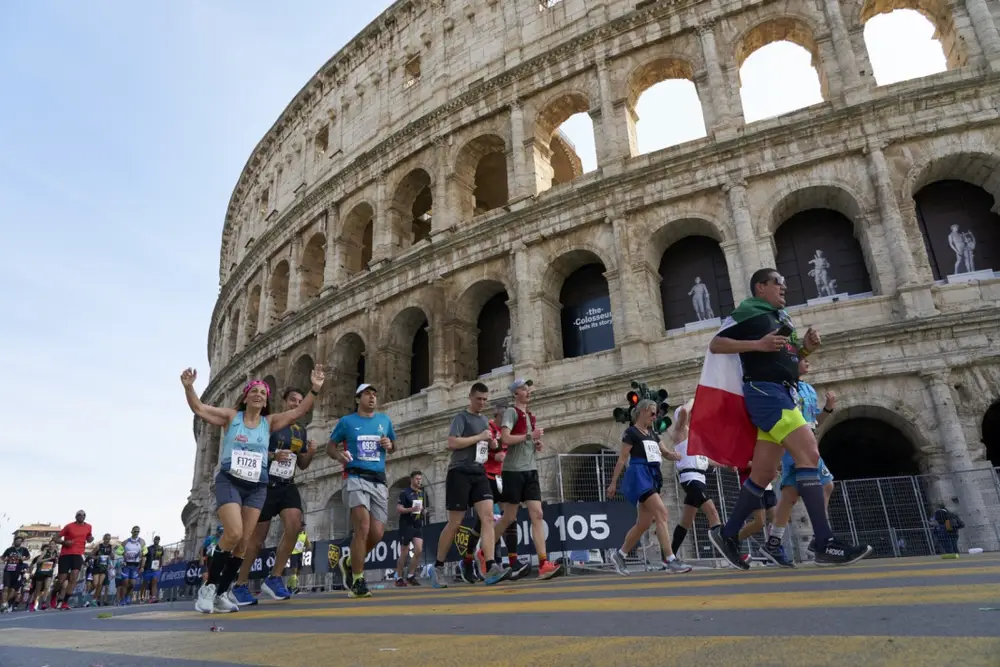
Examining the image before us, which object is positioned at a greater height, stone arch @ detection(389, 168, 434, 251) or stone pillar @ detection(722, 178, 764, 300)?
stone arch @ detection(389, 168, 434, 251)

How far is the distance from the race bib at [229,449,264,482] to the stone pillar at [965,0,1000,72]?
16.7 m

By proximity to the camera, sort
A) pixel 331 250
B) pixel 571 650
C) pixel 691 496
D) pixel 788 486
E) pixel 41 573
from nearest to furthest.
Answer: pixel 571 650, pixel 788 486, pixel 691 496, pixel 41 573, pixel 331 250

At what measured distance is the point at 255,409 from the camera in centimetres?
557

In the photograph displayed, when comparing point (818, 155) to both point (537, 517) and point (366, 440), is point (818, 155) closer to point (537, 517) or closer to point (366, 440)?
point (537, 517)

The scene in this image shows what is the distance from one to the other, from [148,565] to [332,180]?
553 inches

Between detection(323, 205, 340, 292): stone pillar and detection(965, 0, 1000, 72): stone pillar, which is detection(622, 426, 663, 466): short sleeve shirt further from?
detection(323, 205, 340, 292): stone pillar

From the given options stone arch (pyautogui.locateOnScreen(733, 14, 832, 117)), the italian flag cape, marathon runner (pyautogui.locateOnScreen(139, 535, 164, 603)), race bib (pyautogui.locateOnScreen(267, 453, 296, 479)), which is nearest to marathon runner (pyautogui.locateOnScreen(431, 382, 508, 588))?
race bib (pyautogui.locateOnScreen(267, 453, 296, 479))

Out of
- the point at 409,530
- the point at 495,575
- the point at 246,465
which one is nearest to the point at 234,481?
the point at 246,465

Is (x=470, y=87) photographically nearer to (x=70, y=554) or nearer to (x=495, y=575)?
(x=70, y=554)

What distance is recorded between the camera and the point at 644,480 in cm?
650

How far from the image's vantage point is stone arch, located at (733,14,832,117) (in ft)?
53.0

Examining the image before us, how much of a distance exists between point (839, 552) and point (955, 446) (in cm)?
951

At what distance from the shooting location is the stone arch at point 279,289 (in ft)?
86.3

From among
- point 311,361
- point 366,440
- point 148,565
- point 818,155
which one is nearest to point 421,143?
point 311,361
